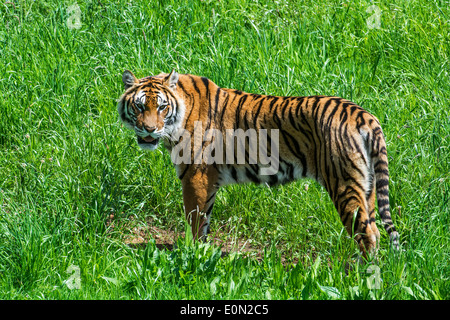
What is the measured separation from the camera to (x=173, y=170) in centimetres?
550

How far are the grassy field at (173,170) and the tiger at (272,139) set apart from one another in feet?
1.07

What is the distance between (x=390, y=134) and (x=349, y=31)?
6.28 ft

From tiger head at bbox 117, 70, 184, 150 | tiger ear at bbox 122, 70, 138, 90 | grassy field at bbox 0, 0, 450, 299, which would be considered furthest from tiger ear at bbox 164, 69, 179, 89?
grassy field at bbox 0, 0, 450, 299

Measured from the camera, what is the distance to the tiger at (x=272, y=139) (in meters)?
4.32

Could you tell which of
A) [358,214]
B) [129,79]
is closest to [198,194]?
[129,79]

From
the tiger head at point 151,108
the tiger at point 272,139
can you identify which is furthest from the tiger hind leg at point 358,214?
the tiger head at point 151,108

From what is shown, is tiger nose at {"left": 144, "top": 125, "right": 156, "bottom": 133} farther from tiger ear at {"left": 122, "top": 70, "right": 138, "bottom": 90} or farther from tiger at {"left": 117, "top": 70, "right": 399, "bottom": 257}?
tiger ear at {"left": 122, "top": 70, "right": 138, "bottom": 90}

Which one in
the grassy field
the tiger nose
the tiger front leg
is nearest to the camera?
the grassy field

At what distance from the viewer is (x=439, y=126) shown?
17.1 feet

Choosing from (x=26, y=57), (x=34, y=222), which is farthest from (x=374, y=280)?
(x=26, y=57)

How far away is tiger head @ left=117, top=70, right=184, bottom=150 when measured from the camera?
15.7ft

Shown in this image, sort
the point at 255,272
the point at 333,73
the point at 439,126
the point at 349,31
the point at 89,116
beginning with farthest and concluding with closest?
1. the point at 349,31
2. the point at 333,73
3. the point at 89,116
4. the point at 439,126
5. the point at 255,272

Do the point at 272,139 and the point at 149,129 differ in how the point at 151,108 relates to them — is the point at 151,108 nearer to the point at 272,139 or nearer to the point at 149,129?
the point at 149,129

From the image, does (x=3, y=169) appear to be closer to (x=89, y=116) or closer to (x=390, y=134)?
(x=89, y=116)
